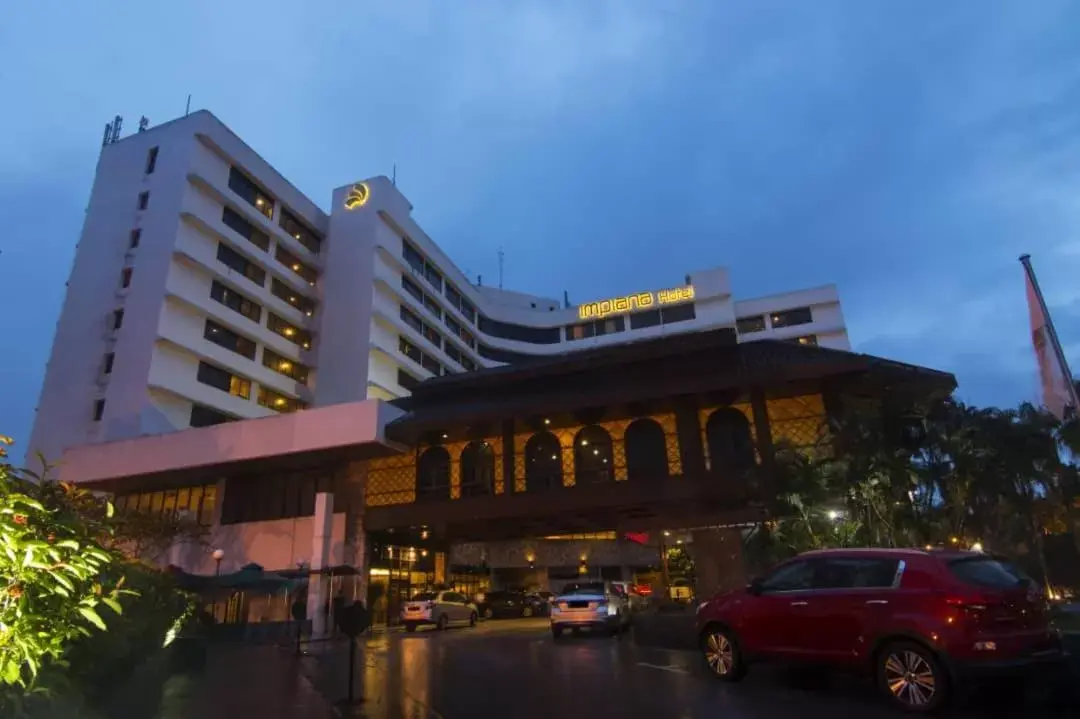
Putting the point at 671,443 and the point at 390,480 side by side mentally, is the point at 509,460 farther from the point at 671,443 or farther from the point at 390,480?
the point at 671,443

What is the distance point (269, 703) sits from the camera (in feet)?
31.0

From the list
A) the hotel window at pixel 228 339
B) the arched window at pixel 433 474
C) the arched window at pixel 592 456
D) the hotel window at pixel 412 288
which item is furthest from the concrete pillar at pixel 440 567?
the hotel window at pixel 412 288

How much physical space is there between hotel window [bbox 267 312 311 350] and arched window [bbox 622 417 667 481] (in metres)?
31.9

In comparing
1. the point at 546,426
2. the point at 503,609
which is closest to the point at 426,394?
the point at 546,426

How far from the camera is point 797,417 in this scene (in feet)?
84.8

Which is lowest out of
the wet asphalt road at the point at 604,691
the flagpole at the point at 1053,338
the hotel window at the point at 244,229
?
the wet asphalt road at the point at 604,691

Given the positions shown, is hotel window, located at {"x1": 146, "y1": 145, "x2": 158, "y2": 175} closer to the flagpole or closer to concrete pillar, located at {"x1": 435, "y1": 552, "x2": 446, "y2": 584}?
concrete pillar, located at {"x1": 435, "y1": 552, "x2": 446, "y2": 584}

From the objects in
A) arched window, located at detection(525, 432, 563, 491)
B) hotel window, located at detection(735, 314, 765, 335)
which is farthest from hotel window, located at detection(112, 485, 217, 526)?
hotel window, located at detection(735, 314, 765, 335)

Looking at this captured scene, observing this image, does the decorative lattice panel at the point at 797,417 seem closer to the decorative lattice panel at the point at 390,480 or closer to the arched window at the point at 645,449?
the arched window at the point at 645,449

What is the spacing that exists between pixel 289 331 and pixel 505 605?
27.4 metres

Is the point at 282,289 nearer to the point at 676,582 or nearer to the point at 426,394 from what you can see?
the point at 426,394

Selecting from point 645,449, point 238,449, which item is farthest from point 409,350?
point 645,449

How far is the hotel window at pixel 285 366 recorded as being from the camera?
158ft

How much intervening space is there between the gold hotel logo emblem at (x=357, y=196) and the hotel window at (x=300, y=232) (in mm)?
3642
